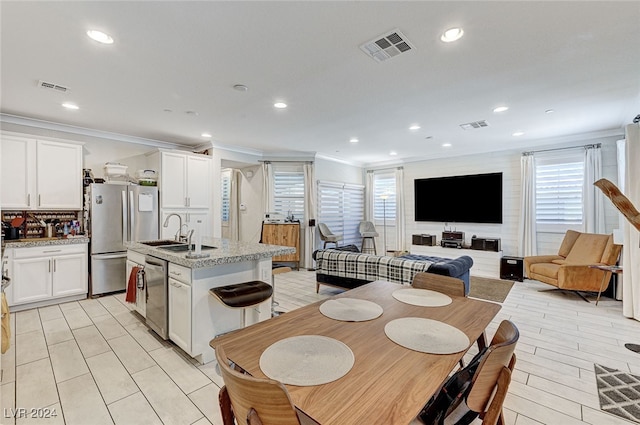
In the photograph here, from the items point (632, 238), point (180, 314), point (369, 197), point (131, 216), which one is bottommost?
point (180, 314)

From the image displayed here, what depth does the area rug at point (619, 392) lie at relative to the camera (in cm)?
194

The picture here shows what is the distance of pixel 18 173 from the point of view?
3.85 meters

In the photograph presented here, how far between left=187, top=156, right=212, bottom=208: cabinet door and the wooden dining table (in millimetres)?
4292

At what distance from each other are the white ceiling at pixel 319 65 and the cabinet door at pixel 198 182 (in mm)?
890

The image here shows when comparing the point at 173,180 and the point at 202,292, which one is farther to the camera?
the point at 173,180

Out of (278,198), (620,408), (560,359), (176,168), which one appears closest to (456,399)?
(620,408)

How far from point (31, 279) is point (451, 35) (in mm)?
5507

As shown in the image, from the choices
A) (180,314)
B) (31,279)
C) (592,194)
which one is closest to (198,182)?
(31,279)

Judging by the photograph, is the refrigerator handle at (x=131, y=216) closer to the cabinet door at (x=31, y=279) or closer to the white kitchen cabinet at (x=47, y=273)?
the white kitchen cabinet at (x=47, y=273)

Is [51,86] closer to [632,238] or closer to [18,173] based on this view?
[18,173]

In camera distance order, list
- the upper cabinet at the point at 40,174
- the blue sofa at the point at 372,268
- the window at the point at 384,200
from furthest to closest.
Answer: the window at the point at 384,200 → the upper cabinet at the point at 40,174 → the blue sofa at the point at 372,268

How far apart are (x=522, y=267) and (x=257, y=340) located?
19.0 ft

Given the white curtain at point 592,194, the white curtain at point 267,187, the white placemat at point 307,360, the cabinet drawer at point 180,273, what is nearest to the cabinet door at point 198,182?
the white curtain at point 267,187

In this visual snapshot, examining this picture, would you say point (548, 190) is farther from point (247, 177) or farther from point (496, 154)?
point (247, 177)
